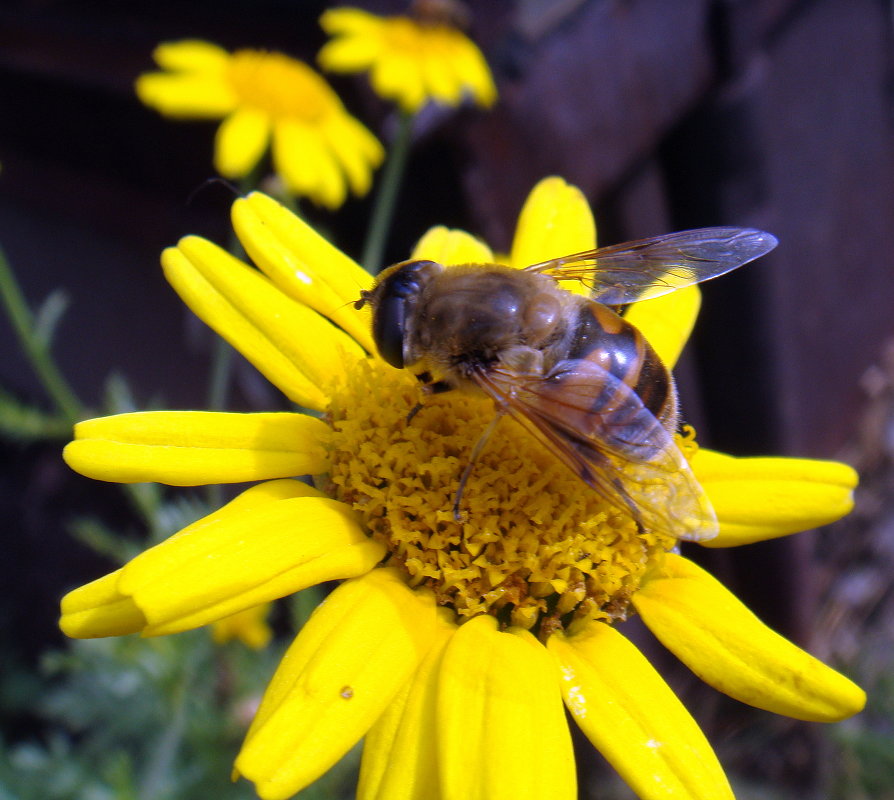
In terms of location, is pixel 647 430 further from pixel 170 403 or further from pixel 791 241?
pixel 170 403

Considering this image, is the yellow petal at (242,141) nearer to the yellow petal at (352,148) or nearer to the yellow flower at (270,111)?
the yellow flower at (270,111)

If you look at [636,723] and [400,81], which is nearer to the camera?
[636,723]

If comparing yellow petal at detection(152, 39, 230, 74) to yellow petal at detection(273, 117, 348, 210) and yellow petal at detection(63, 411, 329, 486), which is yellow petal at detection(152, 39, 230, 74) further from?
yellow petal at detection(63, 411, 329, 486)

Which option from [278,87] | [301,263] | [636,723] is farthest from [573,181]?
[636,723]

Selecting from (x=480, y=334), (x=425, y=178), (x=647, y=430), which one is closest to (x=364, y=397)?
(x=480, y=334)

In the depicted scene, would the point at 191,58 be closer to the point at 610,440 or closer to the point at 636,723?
the point at 610,440
